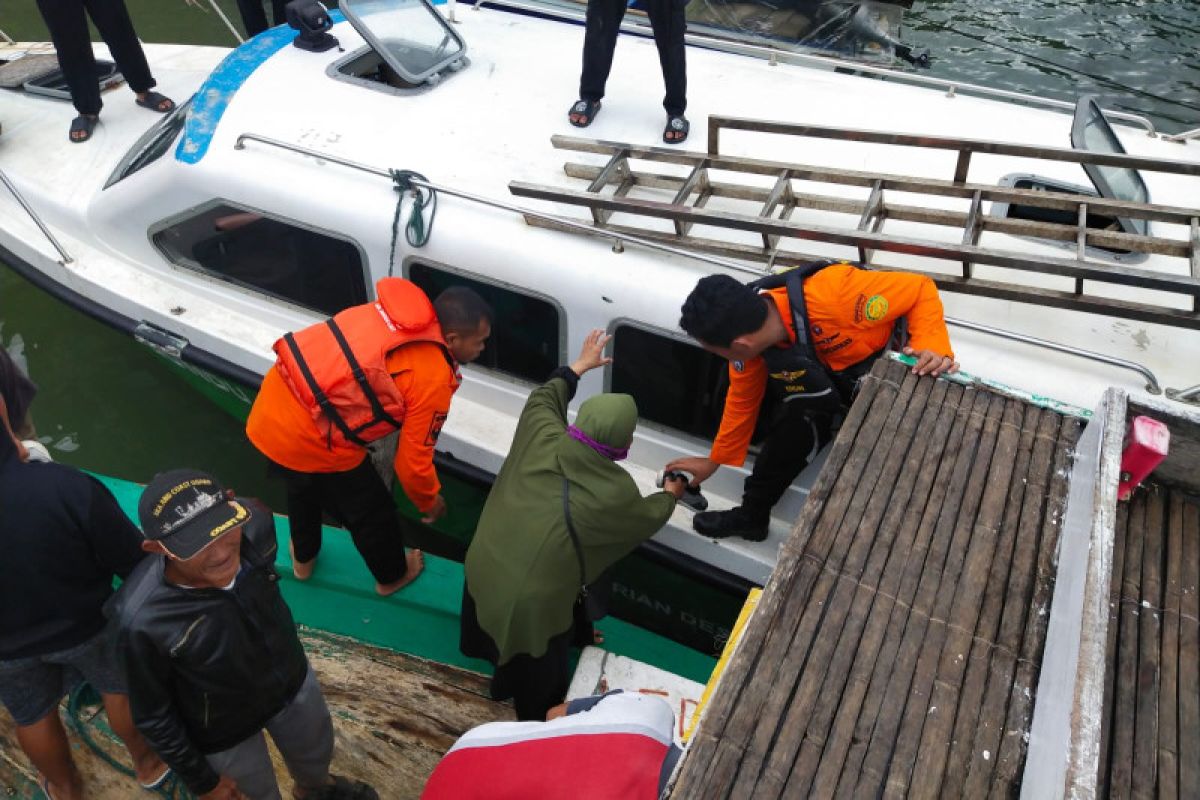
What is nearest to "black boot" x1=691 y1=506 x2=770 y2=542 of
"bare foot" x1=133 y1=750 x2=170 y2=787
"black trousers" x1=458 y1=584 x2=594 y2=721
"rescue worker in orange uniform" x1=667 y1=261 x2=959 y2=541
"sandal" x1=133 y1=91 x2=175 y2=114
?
"rescue worker in orange uniform" x1=667 y1=261 x2=959 y2=541

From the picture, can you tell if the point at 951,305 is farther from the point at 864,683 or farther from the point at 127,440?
the point at 127,440

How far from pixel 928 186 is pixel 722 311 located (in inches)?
45.6

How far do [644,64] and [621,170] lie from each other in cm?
124

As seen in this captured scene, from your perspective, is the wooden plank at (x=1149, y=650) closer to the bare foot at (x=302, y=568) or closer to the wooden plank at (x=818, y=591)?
the wooden plank at (x=818, y=591)

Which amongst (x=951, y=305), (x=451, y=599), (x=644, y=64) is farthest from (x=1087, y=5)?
(x=451, y=599)

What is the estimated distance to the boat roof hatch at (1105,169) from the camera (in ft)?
11.0

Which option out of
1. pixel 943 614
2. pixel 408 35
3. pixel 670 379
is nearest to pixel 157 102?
pixel 408 35

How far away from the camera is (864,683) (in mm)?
1798

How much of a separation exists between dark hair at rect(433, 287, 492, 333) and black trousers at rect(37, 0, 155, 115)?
323 cm

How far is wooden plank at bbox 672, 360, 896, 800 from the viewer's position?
1.65 meters

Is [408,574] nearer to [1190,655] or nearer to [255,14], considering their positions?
[1190,655]

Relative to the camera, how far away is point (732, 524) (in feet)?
11.1

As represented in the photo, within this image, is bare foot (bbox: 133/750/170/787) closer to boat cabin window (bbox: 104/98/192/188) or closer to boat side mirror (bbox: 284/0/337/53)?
boat cabin window (bbox: 104/98/192/188)

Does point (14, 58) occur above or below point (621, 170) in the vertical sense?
above
